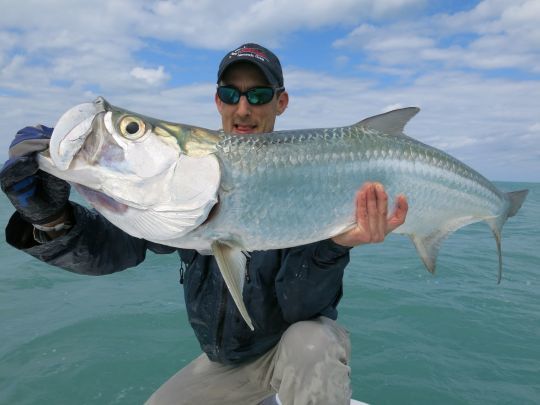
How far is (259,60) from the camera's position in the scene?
138 inches

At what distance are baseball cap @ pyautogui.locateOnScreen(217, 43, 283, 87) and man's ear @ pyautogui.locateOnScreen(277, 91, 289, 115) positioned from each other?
0.19m

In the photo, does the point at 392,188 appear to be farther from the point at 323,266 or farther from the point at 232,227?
the point at 232,227

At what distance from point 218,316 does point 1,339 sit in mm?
3940

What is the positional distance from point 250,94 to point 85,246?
173cm

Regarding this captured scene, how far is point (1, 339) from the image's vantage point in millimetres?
5418

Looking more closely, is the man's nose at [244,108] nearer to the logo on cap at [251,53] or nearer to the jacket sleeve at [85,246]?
the logo on cap at [251,53]

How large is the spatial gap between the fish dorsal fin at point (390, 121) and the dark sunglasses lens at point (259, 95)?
1107 mm

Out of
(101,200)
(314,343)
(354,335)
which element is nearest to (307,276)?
(314,343)

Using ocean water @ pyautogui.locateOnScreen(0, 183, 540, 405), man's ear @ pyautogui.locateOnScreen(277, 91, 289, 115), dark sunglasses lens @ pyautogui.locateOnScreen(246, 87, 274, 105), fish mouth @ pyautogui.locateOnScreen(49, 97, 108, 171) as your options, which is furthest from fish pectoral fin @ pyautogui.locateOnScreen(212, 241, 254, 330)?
ocean water @ pyautogui.locateOnScreen(0, 183, 540, 405)

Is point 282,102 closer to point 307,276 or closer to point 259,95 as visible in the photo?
point 259,95

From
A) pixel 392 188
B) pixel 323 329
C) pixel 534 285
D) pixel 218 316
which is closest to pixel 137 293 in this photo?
pixel 218 316

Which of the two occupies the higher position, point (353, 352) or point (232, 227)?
point (232, 227)

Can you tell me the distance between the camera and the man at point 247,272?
7.88 feet

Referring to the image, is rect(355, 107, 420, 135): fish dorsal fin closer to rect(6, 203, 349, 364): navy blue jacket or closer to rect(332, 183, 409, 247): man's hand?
rect(332, 183, 409, 247): man's hand
